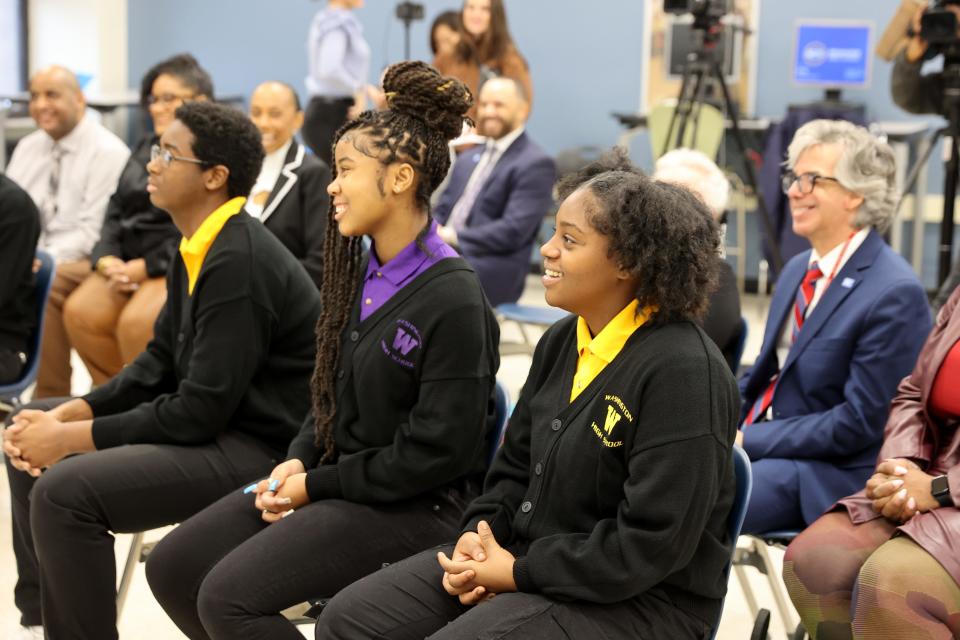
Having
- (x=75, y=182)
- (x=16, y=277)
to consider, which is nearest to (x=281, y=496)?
(x=16, y=277)

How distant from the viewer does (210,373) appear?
2.26 m

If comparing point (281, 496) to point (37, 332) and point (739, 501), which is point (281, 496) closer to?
point (739, 501)

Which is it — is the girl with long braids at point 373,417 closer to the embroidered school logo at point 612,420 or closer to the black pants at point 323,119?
the embroidered school logo at point 612,420

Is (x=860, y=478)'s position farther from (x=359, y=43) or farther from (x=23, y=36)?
(x=23, y=36)

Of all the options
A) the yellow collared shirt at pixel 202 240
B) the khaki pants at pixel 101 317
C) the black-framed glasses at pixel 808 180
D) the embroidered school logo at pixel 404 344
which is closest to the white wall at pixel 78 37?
the khaki pants at pixel 101 317

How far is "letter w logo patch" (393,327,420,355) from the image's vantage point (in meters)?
2.00

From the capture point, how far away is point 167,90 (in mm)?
4238

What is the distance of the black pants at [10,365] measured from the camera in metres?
3.16

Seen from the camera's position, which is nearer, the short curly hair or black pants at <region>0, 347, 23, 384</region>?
the short curly hair

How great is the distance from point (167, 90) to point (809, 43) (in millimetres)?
3745

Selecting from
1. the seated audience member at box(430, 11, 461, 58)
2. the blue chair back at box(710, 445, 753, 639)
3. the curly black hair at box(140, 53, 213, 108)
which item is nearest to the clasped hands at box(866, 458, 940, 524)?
the blue chair back at box(710, 445, 753, 639)

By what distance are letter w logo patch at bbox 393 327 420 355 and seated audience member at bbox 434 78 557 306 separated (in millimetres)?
2338

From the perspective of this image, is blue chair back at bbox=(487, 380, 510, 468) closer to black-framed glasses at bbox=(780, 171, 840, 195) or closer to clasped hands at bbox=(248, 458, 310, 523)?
clasped hands at bbox=(248, 458, 310, 523)

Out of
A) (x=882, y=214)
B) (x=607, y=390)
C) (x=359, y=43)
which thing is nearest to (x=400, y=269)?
(x=607, y=390)
